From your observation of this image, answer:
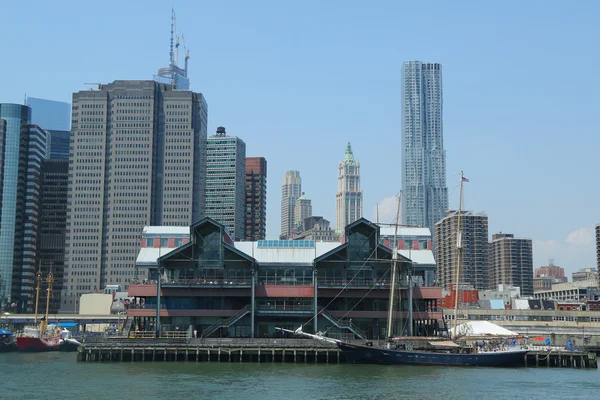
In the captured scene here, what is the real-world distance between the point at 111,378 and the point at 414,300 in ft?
173

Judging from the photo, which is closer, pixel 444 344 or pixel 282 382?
pixel 282 382

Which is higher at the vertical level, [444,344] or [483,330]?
[483,330]

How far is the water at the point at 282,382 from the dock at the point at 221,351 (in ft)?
11.0

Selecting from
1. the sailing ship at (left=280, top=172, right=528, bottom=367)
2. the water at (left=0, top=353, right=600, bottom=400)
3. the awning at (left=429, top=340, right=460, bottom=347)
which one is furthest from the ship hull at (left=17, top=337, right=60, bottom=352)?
the awning at (left=429, top=340, right=460, bottom=347)

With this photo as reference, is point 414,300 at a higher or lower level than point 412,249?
lower

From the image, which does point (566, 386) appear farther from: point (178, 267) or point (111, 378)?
point (178, 267)

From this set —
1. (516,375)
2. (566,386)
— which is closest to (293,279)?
(516,375)

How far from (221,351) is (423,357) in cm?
2545

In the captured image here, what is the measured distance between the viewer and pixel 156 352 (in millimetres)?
105812

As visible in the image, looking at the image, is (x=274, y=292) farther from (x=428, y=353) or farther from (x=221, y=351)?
(x=428, y=353)

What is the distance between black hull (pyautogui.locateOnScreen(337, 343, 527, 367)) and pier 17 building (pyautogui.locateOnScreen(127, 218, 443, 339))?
1483 cm

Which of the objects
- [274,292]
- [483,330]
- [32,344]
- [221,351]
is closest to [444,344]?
[483,330]

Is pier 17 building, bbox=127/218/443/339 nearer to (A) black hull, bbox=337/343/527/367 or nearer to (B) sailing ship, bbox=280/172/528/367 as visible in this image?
(B) sailing ship, bbox=280/172/528/367

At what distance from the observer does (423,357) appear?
102 m
